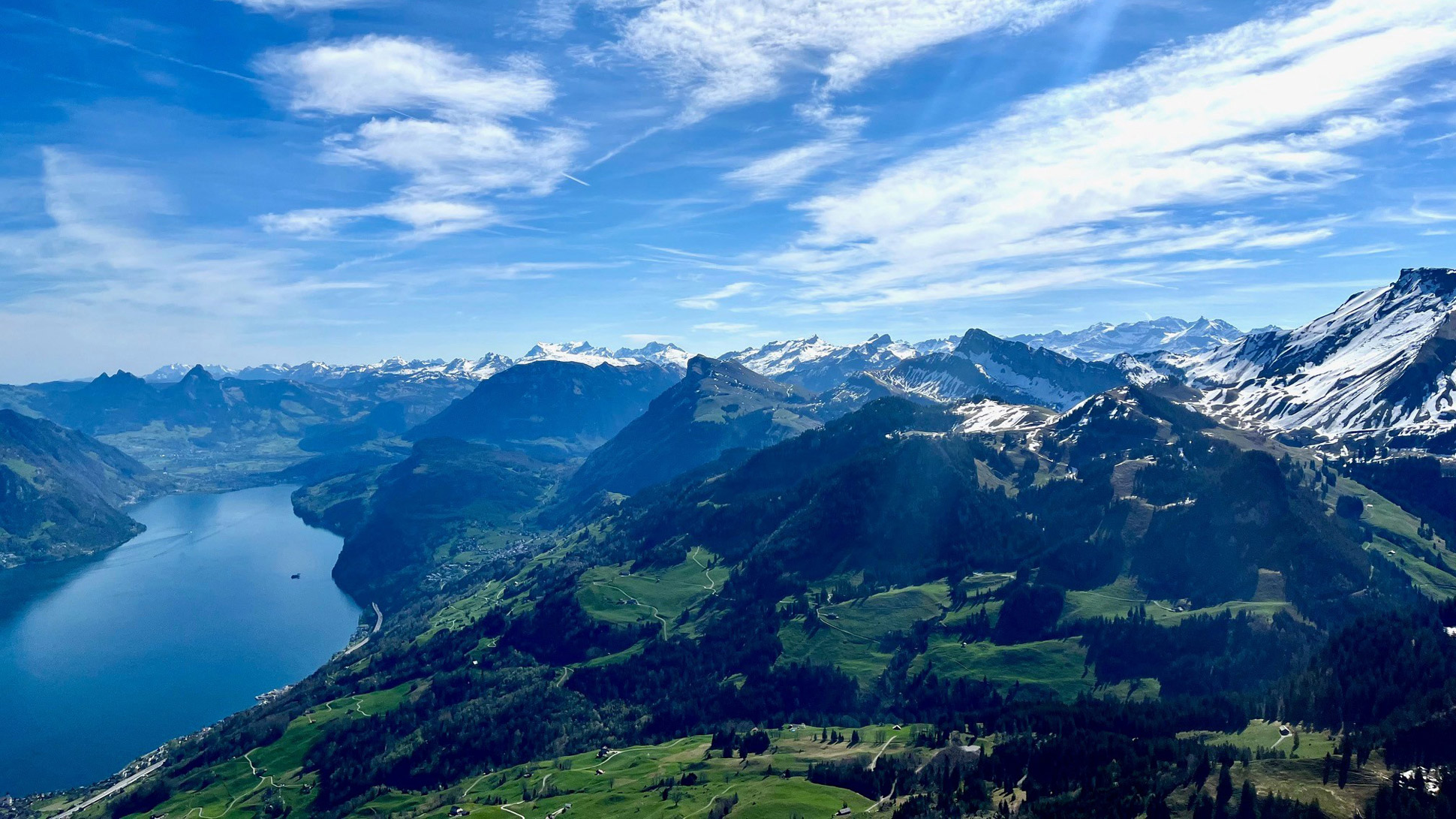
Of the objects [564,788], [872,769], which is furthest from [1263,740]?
[564,788]

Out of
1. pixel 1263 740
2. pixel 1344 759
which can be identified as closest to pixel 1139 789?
pixel 1344 759

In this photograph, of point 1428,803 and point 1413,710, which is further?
point 1413,710

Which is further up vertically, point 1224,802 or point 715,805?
point 1224,802

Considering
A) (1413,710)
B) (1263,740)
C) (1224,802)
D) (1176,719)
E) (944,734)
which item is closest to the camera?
(1224,802)

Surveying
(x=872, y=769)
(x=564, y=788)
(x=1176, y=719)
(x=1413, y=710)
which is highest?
(x=1413, y=710)

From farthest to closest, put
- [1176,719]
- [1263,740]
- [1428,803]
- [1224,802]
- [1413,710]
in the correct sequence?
[1176,719] → [1263,740] → [1413,710] → [1224,802] → [1428,803]

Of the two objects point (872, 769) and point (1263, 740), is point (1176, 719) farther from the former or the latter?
point (872, 769)

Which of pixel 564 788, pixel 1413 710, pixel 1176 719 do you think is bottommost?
pixel 564 788

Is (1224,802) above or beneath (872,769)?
above

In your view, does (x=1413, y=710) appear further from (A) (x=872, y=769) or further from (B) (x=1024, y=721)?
(A) (x=872, y=769)
